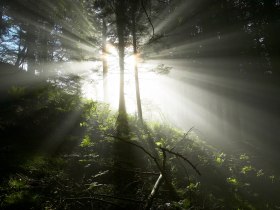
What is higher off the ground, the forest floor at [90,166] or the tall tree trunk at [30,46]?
the tall tree trunk at [30,46]

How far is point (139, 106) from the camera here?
15.4m

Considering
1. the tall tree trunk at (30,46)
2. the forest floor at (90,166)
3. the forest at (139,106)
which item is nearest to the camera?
the forest floor at (90,166)

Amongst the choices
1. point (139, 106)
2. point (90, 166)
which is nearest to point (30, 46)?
point (139, 106)

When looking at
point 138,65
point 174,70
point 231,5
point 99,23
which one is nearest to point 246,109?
point 174,70

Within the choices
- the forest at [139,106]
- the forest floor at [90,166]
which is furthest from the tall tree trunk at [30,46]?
the forest floor at [90,166]

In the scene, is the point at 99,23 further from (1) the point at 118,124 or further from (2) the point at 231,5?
(2) the point at 231,5

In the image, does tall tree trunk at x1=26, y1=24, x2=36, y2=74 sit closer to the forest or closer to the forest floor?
the forest

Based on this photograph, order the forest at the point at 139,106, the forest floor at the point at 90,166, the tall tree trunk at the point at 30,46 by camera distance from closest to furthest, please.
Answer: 1. the forest floor at the point at 90,166
2. the forest at the point at 139,106
3. the tall tree trunk at the point at 30,46

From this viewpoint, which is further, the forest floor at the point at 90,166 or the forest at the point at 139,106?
the forest at the point at 139,106

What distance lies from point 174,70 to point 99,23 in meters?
12.1

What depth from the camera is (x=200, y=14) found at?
23.8 meters

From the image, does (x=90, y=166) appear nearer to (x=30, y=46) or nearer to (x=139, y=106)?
(x=139, y=106)

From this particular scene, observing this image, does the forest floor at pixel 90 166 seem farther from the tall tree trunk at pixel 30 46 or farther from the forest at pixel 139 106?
→ the tall tree trunk at pixel 30 46

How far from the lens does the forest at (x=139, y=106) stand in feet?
20.1
